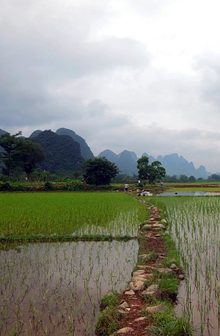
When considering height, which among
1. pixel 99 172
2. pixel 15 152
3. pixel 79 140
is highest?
pixel 79 140

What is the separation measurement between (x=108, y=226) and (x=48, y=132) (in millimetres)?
49836

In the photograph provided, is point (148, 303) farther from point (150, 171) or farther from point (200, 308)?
point (150, 171)

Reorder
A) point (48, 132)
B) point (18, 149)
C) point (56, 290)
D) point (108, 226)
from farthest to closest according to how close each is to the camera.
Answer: point (48, 132) → point (18, 149) → point (108, 226) → point (56, 290)

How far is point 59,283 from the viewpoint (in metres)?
3.54

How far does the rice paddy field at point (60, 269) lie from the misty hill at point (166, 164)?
9327 centimetres

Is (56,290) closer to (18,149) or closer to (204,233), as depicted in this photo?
(204,233)

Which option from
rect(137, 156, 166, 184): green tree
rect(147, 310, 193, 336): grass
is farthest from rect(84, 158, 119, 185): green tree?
rect(147, 310, 193, 336): grass

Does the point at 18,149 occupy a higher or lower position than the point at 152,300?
higher

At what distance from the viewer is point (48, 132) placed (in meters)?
54.5

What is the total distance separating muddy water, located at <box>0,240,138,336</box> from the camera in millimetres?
2604

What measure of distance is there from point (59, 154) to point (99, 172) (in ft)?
91.7

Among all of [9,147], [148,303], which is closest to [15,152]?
[9,147]

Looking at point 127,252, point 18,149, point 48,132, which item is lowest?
point 127,252

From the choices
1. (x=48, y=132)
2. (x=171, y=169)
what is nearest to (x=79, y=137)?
(x=48, y=132)
